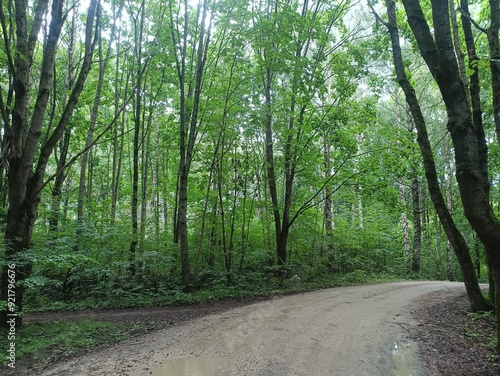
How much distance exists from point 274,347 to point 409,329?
2864mm

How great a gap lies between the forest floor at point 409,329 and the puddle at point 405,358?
89 millimetres

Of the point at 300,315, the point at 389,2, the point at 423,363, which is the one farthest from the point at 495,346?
the point at 389,2

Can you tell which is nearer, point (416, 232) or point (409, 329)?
point (409, 329)

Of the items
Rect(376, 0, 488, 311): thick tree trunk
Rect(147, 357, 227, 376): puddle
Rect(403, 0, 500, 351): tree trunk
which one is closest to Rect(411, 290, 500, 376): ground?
Rect(376, 0, 488, 311): thick tree trunk

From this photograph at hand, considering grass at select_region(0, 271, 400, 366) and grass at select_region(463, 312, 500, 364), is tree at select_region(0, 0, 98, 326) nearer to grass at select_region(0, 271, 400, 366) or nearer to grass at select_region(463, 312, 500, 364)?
grass at select_region(0, 271, 400, 366)

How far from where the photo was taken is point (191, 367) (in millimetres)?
4562

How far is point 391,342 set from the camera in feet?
17.6

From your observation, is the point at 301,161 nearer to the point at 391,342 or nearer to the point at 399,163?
the point at 399,163

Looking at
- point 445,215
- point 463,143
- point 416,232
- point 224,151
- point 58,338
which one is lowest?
point 58,338

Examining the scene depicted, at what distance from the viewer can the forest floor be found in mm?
4555

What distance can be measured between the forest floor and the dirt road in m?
0.04

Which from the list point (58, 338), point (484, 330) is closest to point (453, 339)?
point (484, 330)

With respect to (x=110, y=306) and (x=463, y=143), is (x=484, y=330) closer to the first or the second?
(x=463, y=143)

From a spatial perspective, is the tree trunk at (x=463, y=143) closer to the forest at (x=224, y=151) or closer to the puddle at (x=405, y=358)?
the forest at (x=224, y=151)
